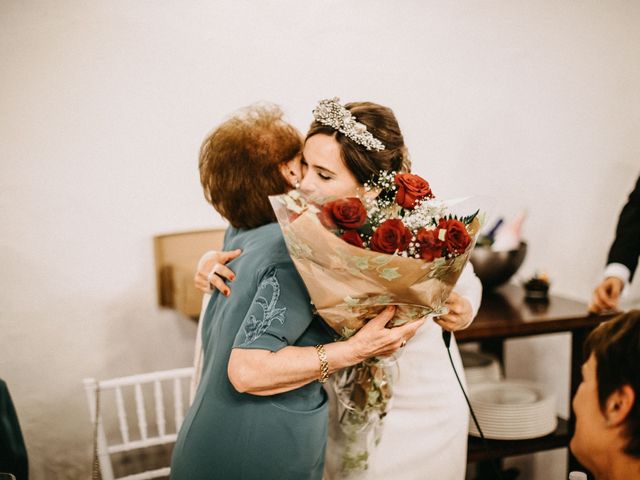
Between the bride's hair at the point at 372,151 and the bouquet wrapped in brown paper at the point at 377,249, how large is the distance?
0.19ft

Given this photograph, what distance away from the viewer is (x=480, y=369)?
256cm

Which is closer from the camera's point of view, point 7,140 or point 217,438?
point 217,438

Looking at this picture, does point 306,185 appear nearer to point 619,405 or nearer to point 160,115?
point 619,405

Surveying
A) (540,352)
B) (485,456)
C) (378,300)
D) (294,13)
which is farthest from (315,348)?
(540,352)

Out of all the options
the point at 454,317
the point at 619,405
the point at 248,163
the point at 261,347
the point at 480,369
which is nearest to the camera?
the point at 619,405

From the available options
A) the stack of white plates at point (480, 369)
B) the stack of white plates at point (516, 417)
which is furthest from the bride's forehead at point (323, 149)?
the stack of white plates at point (480, 369)

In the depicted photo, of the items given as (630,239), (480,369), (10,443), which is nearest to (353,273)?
(10,443)

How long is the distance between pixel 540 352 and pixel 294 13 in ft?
6.49

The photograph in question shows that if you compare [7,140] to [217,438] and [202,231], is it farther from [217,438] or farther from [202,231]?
[217,438]

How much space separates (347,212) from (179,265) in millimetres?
1382

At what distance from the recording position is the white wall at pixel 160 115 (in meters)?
2.22

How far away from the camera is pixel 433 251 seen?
116cm

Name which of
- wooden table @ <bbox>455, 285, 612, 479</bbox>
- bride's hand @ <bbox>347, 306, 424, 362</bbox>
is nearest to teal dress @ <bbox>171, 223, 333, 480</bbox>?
bride's hand @ <bbox>347, 306, 424, 362</bbox>

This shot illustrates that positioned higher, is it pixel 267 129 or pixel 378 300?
pixel 267 129
